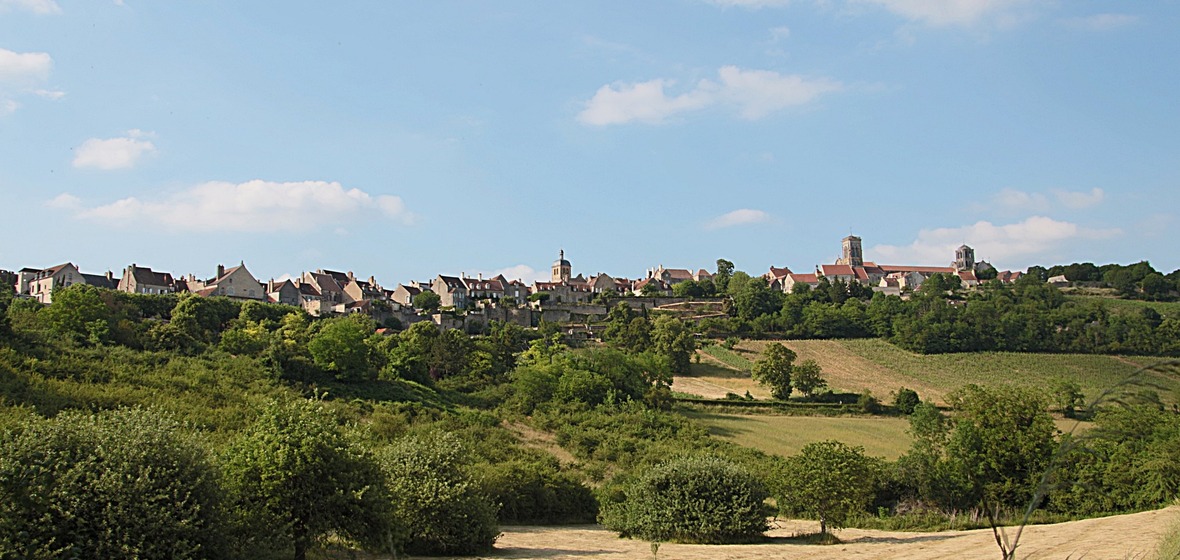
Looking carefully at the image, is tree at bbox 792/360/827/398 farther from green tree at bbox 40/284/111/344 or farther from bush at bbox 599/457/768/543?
green tree at bbox 40/284/111/344

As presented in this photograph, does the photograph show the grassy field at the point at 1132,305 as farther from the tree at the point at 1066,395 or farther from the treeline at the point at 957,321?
the tree at the point at 1066,395

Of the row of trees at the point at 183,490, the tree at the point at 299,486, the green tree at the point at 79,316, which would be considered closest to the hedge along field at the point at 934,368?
the green tree at the point at 79,316

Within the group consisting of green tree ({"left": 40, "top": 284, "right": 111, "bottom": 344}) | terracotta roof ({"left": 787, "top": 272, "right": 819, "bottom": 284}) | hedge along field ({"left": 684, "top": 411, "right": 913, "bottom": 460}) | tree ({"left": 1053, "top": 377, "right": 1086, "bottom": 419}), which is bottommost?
hedge along field ({"left": 684, "top": 411, "right": 913, "bottom": 460})

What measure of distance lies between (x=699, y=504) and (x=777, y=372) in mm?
44434

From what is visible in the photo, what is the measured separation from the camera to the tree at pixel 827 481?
2522 centimetres

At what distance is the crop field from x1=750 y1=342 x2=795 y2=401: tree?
5.68 feet

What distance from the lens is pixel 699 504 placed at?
24.3 meters

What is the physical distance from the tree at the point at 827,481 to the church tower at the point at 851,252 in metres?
149

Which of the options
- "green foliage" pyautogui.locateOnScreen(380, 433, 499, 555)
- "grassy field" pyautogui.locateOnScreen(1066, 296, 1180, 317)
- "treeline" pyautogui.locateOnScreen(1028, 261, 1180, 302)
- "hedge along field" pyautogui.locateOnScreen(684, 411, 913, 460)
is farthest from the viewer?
"treeline" pyautogui.locateOnScreen(1028, 261, 1180, 302)

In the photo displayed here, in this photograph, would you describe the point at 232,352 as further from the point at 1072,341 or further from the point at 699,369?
the point at 1072,341

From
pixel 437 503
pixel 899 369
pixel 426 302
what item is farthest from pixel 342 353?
pixel 899 369

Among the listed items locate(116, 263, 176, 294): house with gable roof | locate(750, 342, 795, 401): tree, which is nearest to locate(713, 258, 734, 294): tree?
locate(750, 342, 795, 401): tree

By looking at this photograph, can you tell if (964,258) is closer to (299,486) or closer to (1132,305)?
(1132,305)

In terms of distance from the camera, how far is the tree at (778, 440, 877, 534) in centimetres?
2522
